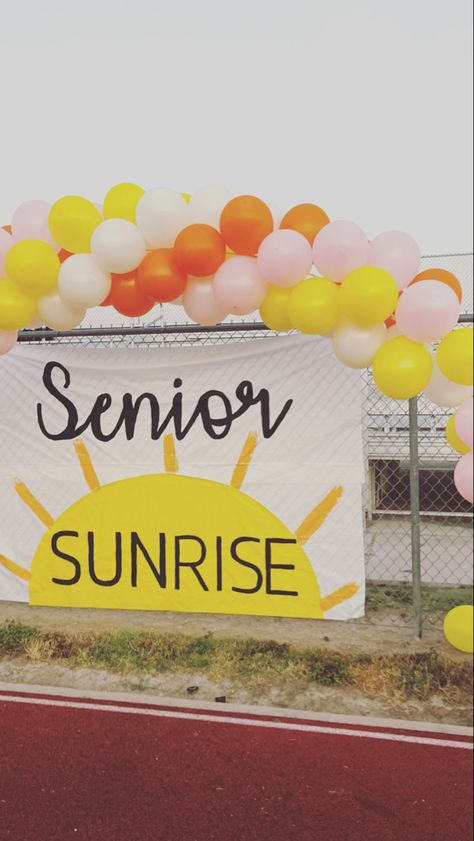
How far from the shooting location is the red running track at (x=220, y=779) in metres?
2.62

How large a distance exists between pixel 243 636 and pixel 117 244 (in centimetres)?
303

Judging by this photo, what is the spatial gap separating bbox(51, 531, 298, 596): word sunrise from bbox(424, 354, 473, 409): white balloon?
196cm

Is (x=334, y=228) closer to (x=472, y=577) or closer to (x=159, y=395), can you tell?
(x=159, y=395)

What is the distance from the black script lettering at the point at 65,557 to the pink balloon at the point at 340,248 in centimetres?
322

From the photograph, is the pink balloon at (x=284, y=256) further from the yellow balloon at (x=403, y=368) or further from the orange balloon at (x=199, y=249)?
the yellow balloon at (x=403, y=368)

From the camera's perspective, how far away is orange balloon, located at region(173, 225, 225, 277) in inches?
117

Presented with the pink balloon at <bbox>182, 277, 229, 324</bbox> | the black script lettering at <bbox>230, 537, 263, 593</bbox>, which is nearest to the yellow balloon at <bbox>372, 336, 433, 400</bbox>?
the pink balloon at <bbox>182, 277, 229, 324</bbox>

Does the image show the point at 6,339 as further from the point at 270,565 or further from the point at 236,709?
the point at 236,709

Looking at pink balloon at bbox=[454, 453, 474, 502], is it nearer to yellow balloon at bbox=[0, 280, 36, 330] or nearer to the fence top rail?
the fence top rail

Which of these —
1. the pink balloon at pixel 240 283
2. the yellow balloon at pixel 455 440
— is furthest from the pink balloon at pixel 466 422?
the pink balloon at pixel 240 283

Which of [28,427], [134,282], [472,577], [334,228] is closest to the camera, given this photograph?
[334,228]

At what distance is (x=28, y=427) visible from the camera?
5027 millimetres

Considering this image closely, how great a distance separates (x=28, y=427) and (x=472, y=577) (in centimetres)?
449

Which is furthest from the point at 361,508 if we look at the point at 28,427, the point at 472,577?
the point at 28,427
